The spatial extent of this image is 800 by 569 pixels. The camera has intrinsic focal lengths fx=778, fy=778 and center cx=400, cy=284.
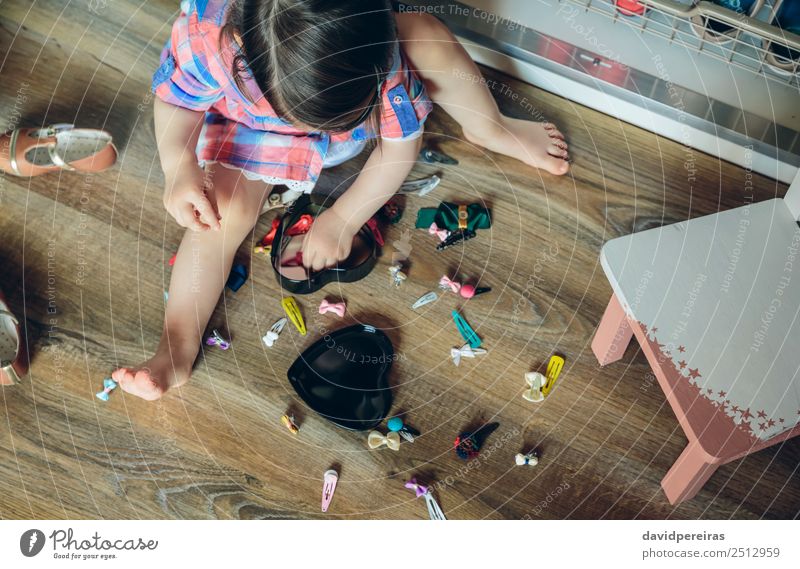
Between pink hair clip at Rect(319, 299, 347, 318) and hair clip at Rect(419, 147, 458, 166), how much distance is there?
202mm

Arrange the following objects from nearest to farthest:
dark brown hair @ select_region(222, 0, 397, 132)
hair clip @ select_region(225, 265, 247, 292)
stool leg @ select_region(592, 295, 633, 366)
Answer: dark brown hair @ select_region(222, 0, 397, 132) < stool leg @ select_region(592, 295, 633, 366) < hair clip @ select_region(225, 265, 247, 292)

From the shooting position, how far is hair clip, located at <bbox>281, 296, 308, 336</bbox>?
2.75 ft

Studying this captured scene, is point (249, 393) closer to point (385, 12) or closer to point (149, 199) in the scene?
point (149, 199)

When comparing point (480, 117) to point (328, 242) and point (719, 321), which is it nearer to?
point (328, 242)

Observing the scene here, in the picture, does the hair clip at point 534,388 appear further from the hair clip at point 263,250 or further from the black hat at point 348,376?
the hair clip at point 263,250

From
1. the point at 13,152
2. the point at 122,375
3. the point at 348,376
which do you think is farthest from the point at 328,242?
the point at 13,152

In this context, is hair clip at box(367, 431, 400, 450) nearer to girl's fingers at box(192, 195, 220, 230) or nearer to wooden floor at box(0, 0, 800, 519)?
wooden floor at box(0, 0, 800, 519)

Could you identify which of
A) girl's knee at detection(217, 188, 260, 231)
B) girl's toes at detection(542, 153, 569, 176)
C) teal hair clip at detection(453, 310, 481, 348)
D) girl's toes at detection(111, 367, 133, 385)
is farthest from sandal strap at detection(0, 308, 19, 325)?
girl's toes at detection(542, 153, 569, 176)

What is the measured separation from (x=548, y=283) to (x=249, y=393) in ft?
1.13

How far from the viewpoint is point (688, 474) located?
73 cm

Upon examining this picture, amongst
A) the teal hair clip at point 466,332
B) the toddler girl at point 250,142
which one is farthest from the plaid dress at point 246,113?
the teal hair clip at point 466,332

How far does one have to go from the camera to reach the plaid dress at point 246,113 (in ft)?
2.57
